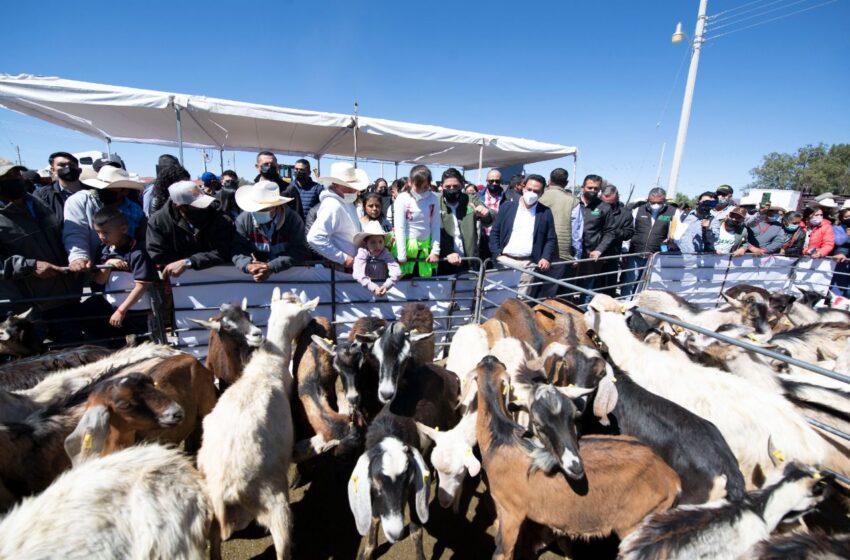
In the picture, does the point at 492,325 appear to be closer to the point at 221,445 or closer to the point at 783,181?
the point at 221,445

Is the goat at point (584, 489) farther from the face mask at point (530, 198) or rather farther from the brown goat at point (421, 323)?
the face mask at point (530, 198)

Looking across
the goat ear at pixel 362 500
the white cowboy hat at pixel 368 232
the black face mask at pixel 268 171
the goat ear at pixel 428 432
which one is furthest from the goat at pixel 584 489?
the black face mask at pixel 268 171

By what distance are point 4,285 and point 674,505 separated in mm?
5840

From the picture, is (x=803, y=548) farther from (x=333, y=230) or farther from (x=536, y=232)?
(x=536, y=232)

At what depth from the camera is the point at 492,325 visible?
438cm

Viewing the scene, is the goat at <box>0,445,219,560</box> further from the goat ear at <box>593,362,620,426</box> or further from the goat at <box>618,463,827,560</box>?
the goat ear at <box>593,362,620,426</box>

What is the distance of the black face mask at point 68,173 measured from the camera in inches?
189

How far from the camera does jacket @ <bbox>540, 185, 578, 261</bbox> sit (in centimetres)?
646

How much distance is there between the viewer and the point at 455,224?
565cm

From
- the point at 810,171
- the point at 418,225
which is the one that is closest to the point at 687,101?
the point at 418,225

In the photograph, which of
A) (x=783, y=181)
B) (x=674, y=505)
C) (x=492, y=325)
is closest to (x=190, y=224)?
(x=492, y=325)

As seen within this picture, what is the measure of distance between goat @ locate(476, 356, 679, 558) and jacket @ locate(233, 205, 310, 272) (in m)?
3.06

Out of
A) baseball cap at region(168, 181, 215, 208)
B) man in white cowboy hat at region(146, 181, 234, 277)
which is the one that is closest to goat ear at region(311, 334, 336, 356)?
man in white cowboy hat at region(146, 181, 234, 277)

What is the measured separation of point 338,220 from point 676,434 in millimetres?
3865
